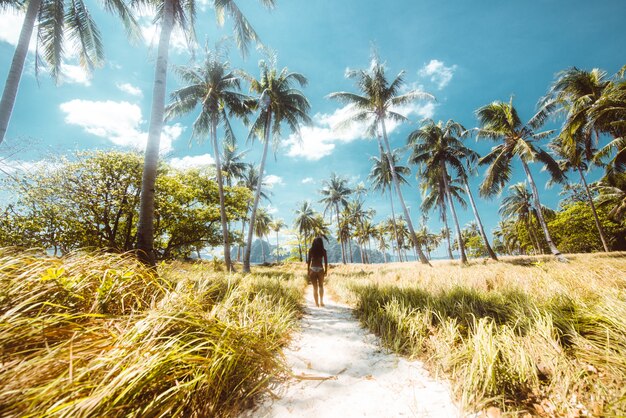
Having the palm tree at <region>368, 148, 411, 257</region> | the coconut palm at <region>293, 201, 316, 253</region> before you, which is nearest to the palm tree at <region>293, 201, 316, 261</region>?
the coconut palm at <region>293, 201, 316, 253</region>

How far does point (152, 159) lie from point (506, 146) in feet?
63.7

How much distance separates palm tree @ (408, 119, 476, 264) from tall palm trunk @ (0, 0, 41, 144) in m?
18.7

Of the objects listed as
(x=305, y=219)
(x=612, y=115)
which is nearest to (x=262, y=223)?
(x=305, y=219)

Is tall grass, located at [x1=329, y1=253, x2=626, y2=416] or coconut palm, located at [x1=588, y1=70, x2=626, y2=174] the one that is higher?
coconut palm, located at [x1=588, y1=70, x2=626, y2=174]

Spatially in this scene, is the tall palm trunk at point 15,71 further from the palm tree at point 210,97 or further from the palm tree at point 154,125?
the palm tree at point 210,97

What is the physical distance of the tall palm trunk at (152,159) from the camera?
403 cm

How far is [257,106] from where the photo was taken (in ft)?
46.9

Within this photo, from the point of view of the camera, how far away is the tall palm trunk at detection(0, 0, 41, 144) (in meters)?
5.77

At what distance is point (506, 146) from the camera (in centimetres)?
1455

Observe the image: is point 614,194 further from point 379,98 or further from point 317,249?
point 317,249

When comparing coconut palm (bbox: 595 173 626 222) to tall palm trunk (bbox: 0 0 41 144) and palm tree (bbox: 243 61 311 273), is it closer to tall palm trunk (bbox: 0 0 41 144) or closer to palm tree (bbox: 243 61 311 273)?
palm tree (bbox: 243 61 311 273)

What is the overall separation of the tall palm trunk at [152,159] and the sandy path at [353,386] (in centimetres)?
324

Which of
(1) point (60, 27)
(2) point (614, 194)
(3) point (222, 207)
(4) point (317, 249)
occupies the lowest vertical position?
(4) point (317, 249)

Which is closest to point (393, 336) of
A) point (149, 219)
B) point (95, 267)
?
point (95, 267)
